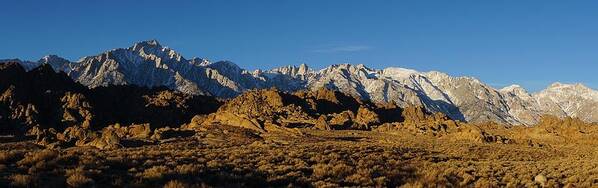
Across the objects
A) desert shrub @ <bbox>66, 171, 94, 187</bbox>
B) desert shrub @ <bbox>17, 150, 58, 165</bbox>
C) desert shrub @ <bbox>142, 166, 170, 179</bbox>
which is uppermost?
desert shrub @ <bbox>17, 150, 58, 165</bbox>

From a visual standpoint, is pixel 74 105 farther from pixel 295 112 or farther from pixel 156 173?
pixel 156 173

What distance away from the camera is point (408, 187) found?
2170 cm

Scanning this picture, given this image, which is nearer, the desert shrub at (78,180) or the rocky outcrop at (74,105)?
the desert shrub at (78,180)

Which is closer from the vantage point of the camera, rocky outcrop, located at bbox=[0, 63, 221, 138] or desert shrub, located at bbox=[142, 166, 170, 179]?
desert shrub, located at bbox=[142, 166, 170, 179]

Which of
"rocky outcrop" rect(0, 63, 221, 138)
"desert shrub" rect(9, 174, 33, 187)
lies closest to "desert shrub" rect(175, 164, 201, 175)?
"desert shrub" rect(9, 174, 33, 187)

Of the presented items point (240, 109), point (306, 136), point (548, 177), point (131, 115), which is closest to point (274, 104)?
point (240, 109)

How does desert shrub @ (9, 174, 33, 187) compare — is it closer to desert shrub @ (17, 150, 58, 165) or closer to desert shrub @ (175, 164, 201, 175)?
desert shrub @ (17, 150, 58, 165)

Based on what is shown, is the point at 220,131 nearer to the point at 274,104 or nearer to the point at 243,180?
the point at 274,104

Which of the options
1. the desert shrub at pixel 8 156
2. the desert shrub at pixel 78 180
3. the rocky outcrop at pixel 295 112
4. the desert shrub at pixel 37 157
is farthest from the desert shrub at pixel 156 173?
the rocky outcrop at pixel 295 112

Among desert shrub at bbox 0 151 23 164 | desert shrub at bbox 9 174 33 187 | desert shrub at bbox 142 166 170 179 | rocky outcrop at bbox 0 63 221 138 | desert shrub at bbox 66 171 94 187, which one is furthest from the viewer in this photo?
rocky outcrop at bbox 0 63 221 138

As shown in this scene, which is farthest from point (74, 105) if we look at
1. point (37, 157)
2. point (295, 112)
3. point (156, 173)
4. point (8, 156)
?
point (156, 173)

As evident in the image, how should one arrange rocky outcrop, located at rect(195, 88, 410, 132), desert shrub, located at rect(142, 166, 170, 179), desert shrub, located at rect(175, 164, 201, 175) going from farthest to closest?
1. rocky outcrop, located at rect(195, 88, 410, 132)
2. desert shrub, located at rect(175, 164, 201, 175)
3. desert shrub, located at rect(142, 166, 170, 179)

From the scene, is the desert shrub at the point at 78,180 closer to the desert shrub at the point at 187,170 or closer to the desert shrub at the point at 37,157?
the desert shrub at the point at 187,170

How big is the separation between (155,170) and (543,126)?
267ft
